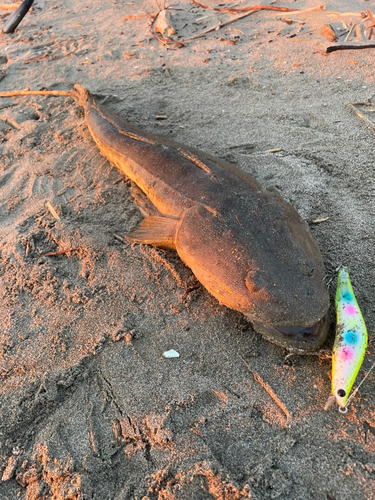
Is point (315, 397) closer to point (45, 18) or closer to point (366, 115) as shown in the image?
point (366, 115)

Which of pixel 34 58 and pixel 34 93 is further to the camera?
pixel 34 58

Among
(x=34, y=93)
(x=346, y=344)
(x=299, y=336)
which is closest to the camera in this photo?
(x=346, y=344)

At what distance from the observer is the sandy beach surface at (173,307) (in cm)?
201

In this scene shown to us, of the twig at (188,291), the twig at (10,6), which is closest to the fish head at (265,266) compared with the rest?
the twig at (188,291)

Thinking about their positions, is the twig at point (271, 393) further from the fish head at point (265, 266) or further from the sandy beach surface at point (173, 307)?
the fish head at point (265, 266)

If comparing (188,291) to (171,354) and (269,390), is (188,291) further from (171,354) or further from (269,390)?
(269,390)

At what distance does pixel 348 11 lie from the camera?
624 centimetres

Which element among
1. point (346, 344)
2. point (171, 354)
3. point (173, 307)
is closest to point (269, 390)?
point (346, 344)

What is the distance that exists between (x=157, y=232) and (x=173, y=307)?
27.6 inches

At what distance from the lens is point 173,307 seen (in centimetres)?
282

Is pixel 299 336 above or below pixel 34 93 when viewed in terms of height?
below

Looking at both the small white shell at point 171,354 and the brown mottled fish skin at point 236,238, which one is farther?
the small white shell at point 171,354

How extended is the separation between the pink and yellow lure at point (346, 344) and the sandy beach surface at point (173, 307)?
16 cm

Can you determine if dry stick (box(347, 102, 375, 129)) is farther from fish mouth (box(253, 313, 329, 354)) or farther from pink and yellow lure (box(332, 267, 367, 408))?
fish mouth (box(253, 313, 329, 354))
